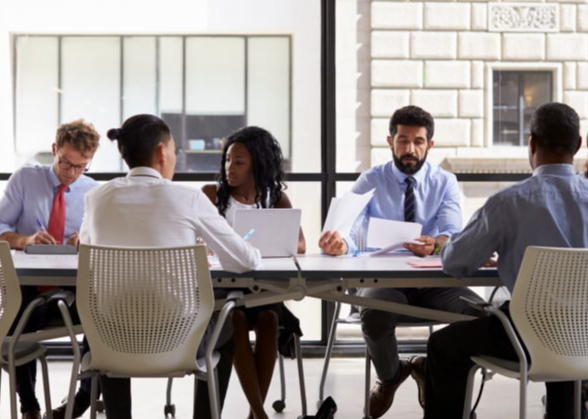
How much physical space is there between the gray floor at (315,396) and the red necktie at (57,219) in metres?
0.79

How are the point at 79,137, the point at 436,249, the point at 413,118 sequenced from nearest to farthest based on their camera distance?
the point at 436,249 < the point at 79,137 < the point at 413,118

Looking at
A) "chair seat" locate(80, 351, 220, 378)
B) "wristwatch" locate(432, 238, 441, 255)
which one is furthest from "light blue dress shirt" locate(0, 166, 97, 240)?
"wristwatch" locate(432, 238, 441, 255)

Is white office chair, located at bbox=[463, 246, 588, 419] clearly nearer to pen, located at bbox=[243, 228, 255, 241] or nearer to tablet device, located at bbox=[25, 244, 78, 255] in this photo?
pen, located at bbox=[243, 228, 255, 241]

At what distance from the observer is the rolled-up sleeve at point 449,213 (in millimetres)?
4711

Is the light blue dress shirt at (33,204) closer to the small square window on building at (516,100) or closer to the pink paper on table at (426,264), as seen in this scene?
the pink paper on table at (426,264)

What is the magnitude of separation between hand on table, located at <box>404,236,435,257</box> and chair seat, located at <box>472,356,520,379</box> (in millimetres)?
680

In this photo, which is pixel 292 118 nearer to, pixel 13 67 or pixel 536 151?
pixel 13 67

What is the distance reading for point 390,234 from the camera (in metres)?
4.14

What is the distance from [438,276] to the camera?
11.8 feet

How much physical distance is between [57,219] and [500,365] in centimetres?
210

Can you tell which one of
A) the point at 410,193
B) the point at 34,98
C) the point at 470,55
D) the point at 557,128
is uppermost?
the point at 470,55

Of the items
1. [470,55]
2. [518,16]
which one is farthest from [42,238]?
[518,16]

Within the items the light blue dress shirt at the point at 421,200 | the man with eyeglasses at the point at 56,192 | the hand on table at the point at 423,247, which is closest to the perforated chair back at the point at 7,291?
the man with eyeglasses at the point at 56,192

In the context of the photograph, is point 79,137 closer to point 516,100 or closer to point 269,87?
point 269,87
